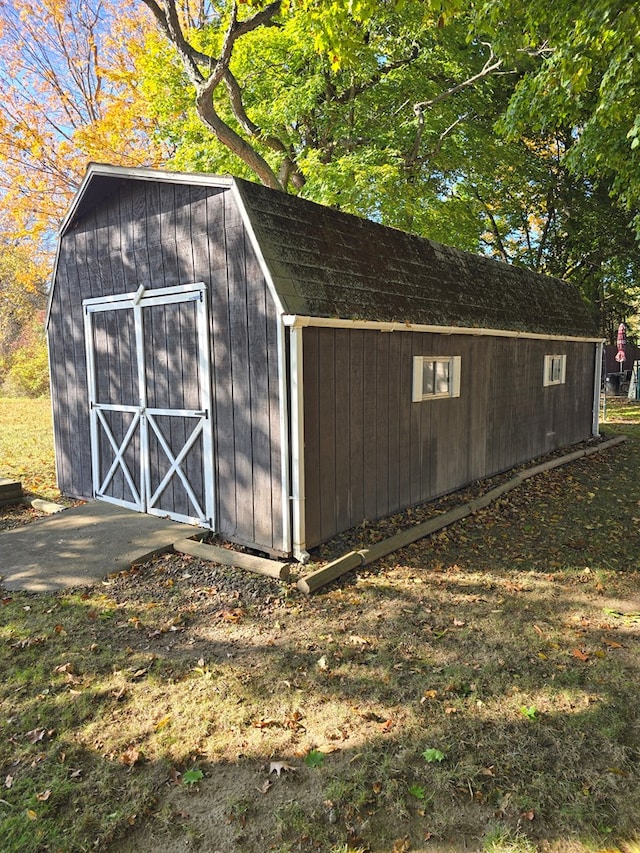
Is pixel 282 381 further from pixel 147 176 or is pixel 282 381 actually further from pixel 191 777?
pixel 191 777

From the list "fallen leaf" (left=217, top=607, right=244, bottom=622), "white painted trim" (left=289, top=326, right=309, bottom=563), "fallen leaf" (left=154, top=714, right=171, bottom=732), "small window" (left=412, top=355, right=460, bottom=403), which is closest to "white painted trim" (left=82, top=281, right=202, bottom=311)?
"white painted trim" (left=289, top=326, right=309, bottom=563)

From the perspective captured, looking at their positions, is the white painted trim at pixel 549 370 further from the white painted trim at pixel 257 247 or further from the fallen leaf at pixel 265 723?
the fallen leaf at pixel 265 723

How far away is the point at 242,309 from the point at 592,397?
11.3 meters

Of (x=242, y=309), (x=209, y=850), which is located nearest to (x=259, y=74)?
(x=242, y=309)

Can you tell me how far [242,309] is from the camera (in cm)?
558

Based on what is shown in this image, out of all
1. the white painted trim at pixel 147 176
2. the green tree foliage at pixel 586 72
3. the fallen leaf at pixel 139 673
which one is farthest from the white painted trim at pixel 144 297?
the green tree foliage at pixel 586 72

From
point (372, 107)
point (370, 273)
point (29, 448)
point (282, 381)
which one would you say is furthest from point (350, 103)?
point (29, 448)

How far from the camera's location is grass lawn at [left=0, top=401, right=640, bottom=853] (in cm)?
241

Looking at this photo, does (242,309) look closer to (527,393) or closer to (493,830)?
(493,830)

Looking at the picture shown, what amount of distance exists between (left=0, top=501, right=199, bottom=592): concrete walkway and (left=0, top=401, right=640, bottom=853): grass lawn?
266 millimetres

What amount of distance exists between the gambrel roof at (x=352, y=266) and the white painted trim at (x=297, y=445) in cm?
37

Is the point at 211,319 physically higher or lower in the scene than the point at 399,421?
higher

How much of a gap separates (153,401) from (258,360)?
1.95 m

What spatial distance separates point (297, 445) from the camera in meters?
5.25
